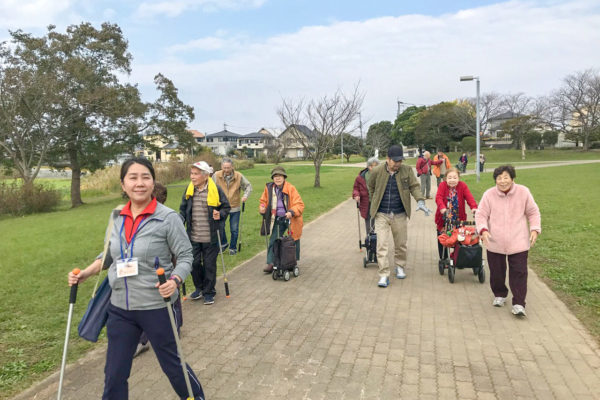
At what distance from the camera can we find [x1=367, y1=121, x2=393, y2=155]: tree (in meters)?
62.9

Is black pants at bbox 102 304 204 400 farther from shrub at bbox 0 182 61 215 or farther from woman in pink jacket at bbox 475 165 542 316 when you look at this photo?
shrub at bbox 0 182 61 215

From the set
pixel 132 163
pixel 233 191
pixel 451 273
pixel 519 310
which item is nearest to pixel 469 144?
pixel 233 191

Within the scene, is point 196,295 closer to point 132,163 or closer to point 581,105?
point 132,163

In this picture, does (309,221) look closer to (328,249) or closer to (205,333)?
(328,249)

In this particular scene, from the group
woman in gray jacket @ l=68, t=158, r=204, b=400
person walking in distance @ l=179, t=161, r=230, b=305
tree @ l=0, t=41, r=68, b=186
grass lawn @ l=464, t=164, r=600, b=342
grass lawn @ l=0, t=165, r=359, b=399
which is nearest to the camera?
woman in gray jacket @ l=68, t=158, r=204, b=400

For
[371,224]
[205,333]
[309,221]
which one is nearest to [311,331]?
[205,333]

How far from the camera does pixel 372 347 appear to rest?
4.05 metres

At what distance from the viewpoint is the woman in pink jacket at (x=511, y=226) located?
4.63 m

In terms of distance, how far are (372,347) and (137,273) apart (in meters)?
2.48

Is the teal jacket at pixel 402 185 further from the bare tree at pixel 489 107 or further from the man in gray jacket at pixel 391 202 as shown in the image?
the bare tree at pixel 489 107

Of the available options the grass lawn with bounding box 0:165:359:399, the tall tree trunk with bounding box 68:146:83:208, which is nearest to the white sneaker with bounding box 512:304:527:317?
the grass lawn with bounding box 0:165:359:399

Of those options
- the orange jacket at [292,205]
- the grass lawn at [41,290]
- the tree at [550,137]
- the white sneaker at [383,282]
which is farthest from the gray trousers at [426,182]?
the tree at [550,137]

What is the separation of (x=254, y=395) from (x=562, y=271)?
5488 millimetres

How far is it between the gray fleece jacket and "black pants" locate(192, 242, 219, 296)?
2640mm
